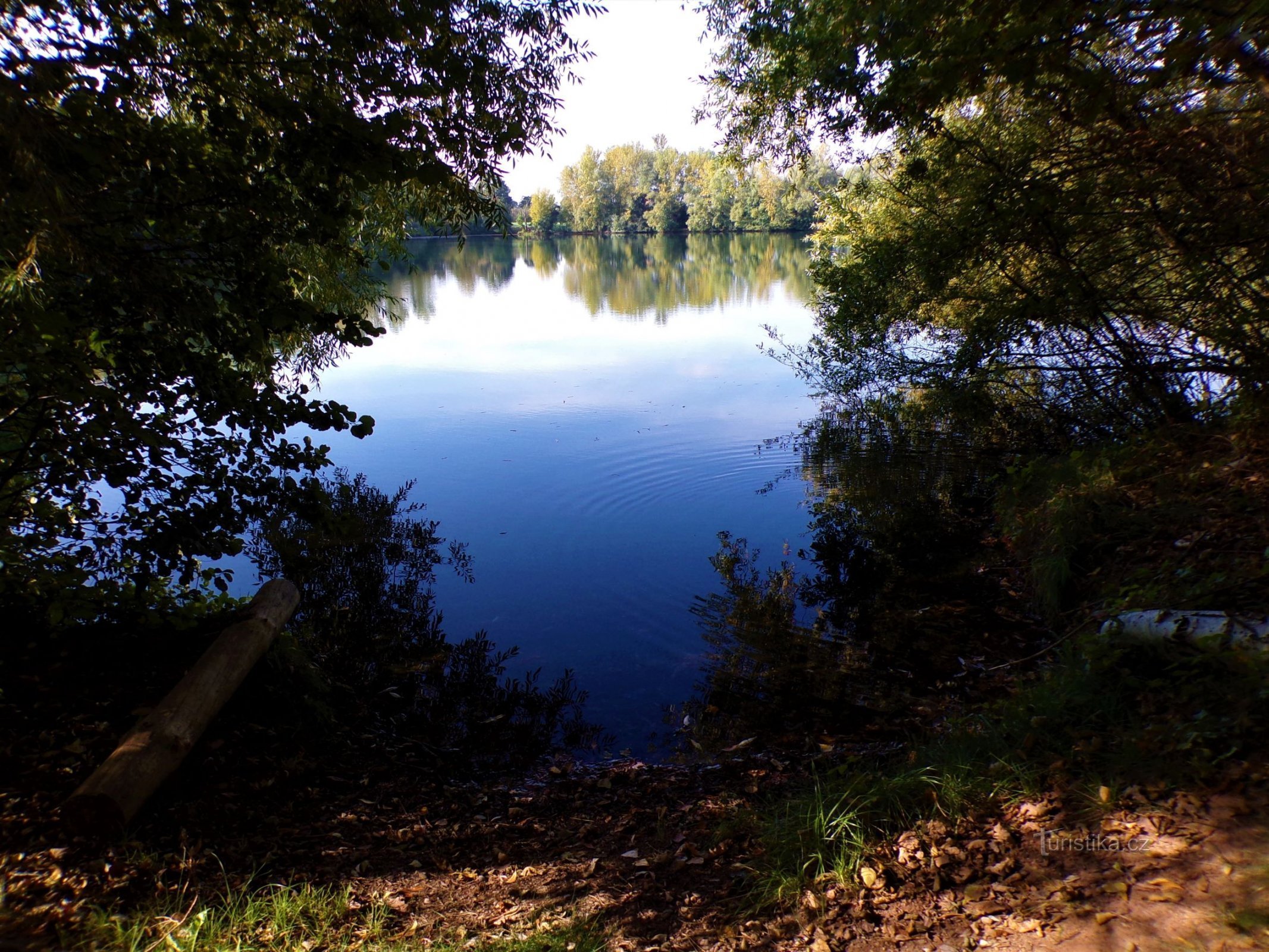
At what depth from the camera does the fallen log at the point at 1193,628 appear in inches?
135

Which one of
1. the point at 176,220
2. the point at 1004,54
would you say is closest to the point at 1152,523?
the point at 1004,54

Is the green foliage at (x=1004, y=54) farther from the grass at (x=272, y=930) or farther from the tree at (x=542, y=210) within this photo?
the tree at (x=542, y=210)

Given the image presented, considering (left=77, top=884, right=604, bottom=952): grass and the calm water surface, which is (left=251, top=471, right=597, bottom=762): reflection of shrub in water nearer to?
the calm water surface

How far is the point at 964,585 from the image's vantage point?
24.5ft

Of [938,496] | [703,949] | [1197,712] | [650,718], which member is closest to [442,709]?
[650,718]

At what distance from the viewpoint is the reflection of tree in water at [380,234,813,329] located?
92.2ft

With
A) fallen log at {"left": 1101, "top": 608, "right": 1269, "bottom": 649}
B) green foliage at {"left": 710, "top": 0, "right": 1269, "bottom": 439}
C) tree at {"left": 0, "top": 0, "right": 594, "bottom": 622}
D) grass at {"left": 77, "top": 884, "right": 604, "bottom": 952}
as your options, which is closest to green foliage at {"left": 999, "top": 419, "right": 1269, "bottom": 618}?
fallen log at {"left": 1101, "top": 608, "right": 1269, "bottom": 649}

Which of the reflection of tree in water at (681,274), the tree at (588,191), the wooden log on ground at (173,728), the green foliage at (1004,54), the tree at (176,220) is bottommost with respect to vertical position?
the wooden log on ground at (173,728)

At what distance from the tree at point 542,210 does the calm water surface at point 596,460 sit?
58.9 m

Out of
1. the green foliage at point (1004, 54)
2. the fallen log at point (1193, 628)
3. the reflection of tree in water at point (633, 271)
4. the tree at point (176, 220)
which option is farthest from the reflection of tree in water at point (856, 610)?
the reflection of tree in water at point (633, 271)

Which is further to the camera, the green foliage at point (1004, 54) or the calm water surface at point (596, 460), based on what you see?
the calm water surface at point (596, 460)

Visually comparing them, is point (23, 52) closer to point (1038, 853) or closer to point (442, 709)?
point (442, 709)

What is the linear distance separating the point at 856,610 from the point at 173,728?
560 cm

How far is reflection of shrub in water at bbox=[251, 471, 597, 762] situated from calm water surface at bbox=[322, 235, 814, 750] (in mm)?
268
